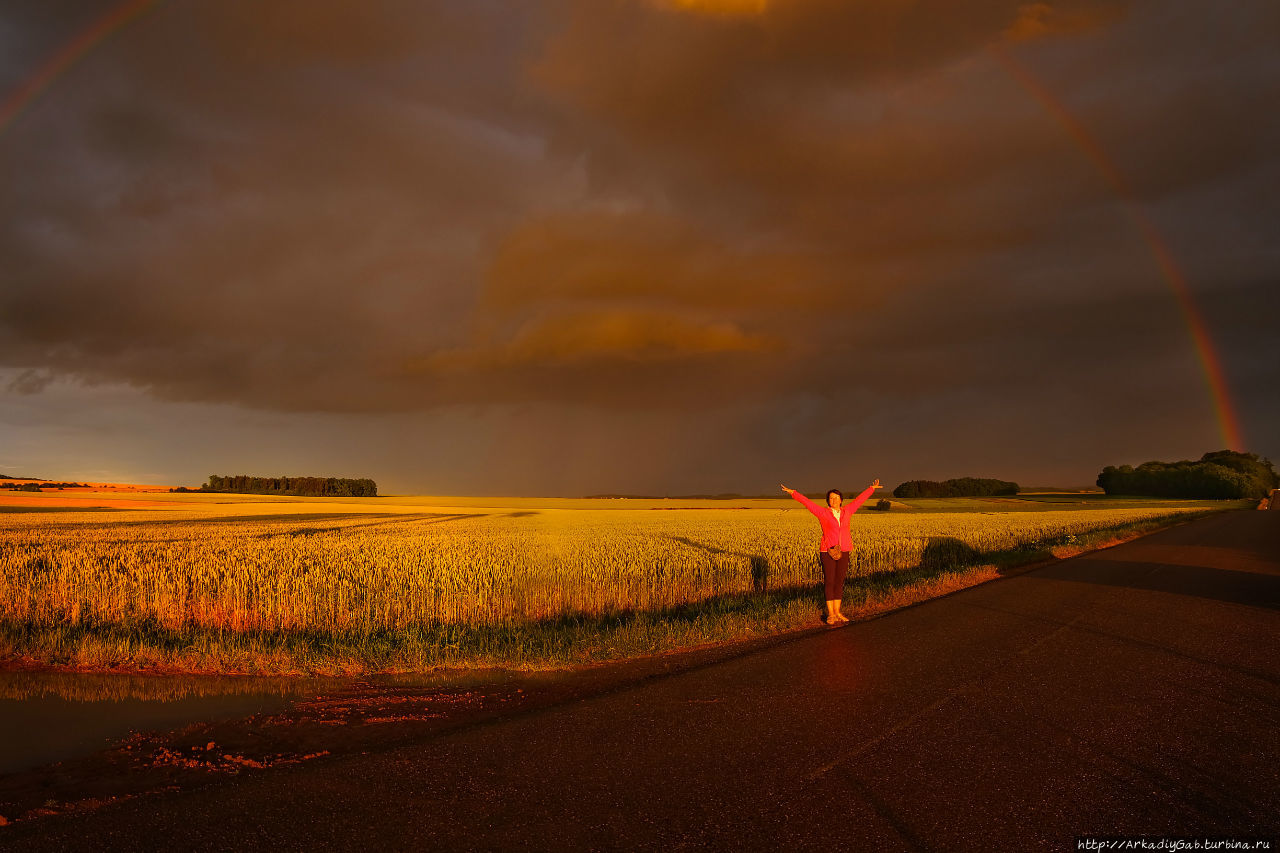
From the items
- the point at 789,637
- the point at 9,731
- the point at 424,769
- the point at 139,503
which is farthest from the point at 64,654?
the point at 139,503

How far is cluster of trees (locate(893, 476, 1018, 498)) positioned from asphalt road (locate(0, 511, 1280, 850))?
164659 millimetres

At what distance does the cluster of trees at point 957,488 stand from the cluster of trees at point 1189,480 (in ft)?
112

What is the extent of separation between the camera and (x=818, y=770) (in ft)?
19.9

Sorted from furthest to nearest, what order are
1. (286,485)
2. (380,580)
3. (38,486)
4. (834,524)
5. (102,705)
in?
1. (286,485)
2. (38,486)
3. (380,580)
4. (834,524)
5. (102,705)

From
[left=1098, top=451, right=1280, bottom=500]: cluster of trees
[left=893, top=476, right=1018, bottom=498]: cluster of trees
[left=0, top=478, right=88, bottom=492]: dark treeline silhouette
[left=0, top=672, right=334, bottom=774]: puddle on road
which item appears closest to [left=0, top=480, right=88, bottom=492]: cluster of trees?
[left=0, top=478, right=88, bottom=492]: dark treeline silhouette

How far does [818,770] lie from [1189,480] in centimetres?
20348

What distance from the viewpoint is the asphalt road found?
5043 millimetres

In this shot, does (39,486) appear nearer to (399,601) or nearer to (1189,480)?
(399,601)

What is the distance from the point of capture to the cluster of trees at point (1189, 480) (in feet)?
536

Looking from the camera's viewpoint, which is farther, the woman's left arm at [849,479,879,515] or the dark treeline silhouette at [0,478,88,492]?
the dark treeline silhouette at [0,478,88,492]

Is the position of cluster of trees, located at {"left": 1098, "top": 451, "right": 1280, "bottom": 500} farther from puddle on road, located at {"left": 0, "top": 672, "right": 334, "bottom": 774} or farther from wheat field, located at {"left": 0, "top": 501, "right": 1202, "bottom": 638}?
puddle on road, located at {"left": 0, "top": 672, "right": 334, "bottom": 774}

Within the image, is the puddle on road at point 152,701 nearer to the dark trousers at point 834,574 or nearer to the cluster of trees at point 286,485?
the dark trousers at point 834,574

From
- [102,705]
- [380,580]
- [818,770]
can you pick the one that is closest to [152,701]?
[102,705]

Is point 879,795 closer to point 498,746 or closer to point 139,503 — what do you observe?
point 498,746
